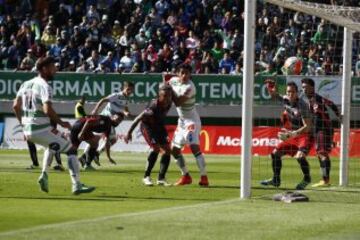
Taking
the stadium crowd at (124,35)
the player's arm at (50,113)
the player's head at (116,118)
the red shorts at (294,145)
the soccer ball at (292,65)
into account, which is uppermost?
the stadium crowd at (124,35)

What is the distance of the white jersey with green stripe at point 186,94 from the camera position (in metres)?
20.3

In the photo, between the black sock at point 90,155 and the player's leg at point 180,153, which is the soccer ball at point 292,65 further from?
the black sock at point 90,155

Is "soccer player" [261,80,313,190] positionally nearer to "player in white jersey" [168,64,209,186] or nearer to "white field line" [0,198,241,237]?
"player in white jersey" [168,64,209,186]

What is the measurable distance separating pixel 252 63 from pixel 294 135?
3526mm

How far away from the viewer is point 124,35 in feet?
133

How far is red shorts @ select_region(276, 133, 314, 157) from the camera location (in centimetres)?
1997

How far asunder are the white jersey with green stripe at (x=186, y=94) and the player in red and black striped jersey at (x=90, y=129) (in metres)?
3.96

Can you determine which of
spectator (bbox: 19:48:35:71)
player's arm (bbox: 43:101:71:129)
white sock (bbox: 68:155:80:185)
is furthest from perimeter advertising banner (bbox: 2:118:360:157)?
player's arm (bbox: 43:101:71:129)

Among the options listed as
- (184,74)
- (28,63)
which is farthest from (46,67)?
(28,63)

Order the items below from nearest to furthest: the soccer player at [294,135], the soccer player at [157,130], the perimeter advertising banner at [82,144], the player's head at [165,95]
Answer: the soccer player at [294,135] → the player's head at [165,95] → the soccer player at [157,130] → the perimeter advertising banner at [82,144]

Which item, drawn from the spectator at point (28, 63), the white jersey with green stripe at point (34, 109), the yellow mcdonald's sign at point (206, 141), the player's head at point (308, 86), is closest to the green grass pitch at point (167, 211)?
the white jersey with green stripe at point (34, 109)

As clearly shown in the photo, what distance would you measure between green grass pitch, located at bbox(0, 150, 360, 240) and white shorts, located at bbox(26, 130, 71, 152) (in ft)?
2.67

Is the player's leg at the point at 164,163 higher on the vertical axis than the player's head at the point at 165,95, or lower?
lower

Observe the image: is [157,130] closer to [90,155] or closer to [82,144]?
[90,155]
